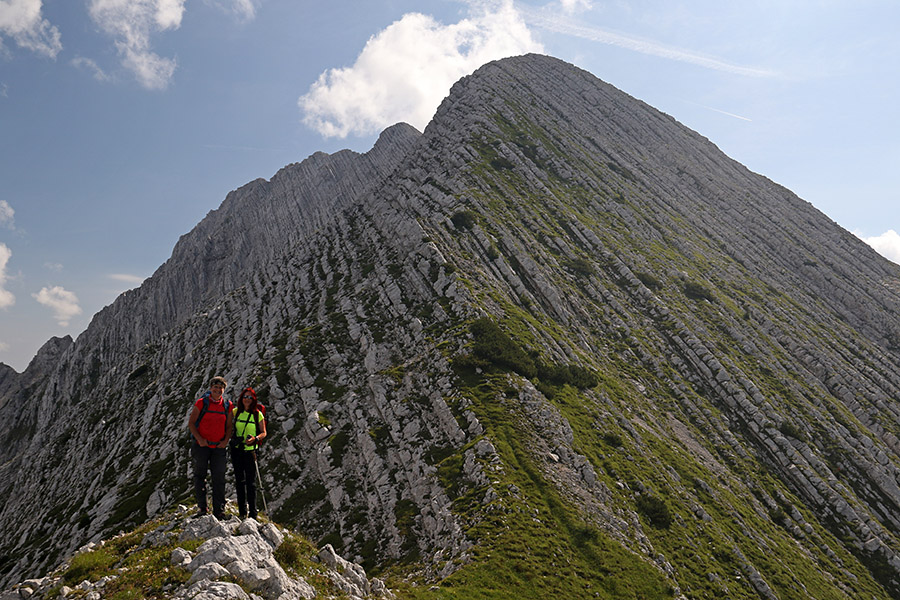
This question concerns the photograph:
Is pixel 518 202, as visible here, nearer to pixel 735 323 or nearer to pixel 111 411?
pixel 735 323

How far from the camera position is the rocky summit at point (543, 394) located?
2942 cm

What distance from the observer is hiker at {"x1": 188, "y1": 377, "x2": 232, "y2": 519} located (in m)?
13.9

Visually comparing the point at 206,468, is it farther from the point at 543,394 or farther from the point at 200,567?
the point at 543,394

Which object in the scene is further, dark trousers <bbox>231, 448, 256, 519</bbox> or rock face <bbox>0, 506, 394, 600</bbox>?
dark trousers <bbox>231, 448, 256, 519</bbox>

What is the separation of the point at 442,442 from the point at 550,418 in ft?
31.8

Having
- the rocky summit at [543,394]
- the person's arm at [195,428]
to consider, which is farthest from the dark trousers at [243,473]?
the rocky summit at [543,394]

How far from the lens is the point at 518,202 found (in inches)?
2963

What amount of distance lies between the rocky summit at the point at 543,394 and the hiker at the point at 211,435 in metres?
12.9

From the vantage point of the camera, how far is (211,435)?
46.1 ft

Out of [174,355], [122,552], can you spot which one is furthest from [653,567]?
[174,355]

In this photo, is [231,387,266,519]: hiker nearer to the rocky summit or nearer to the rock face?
the rock face

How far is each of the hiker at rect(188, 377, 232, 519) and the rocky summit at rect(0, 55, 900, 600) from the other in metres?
12.9

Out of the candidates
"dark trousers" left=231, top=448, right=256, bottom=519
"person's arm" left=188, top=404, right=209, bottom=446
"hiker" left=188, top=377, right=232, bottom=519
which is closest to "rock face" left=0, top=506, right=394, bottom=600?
"dark trousers" left=231, top=448, right=256, bottom=519

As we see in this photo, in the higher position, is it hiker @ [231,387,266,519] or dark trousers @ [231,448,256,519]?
hiker @ [231,387,266,519]
